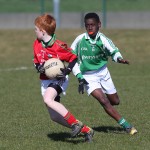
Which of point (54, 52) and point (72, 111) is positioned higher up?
point (54, 52)

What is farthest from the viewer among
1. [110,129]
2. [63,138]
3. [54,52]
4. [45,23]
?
[110,129]

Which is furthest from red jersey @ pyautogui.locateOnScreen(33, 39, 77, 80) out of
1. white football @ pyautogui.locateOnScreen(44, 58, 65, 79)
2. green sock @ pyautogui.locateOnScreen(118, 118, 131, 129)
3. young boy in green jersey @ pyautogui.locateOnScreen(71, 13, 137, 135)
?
green sock @ pyautogui.locateOnScreen(118, 118, 131, 129)

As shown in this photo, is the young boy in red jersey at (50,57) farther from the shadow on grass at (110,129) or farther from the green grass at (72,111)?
the shadow on grass at (110,129)

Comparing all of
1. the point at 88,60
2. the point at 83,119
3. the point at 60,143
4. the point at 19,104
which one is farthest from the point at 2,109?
the point at 60,143

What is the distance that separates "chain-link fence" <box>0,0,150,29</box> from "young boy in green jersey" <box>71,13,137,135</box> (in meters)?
23.7

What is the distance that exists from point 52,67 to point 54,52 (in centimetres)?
27

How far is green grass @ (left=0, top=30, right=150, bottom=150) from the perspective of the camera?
8484 millimetres

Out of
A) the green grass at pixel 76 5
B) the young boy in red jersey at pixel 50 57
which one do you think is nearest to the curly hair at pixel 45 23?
the young boy in red jersey at pixel 50 57

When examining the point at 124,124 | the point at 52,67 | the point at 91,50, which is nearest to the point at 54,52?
the point at 52,67

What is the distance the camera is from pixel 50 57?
→ 8.55 m

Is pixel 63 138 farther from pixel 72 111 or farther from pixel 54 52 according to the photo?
pixel 72 111

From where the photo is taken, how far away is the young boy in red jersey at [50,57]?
834 cm

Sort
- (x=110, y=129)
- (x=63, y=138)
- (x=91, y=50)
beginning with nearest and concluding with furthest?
(x=63, y=138) → (x=91, y=50) → (x=110, y=129)

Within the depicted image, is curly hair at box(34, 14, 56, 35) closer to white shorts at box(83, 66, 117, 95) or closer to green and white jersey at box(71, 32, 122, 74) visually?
green and white jersey at box(71, 32, 122, 74)
